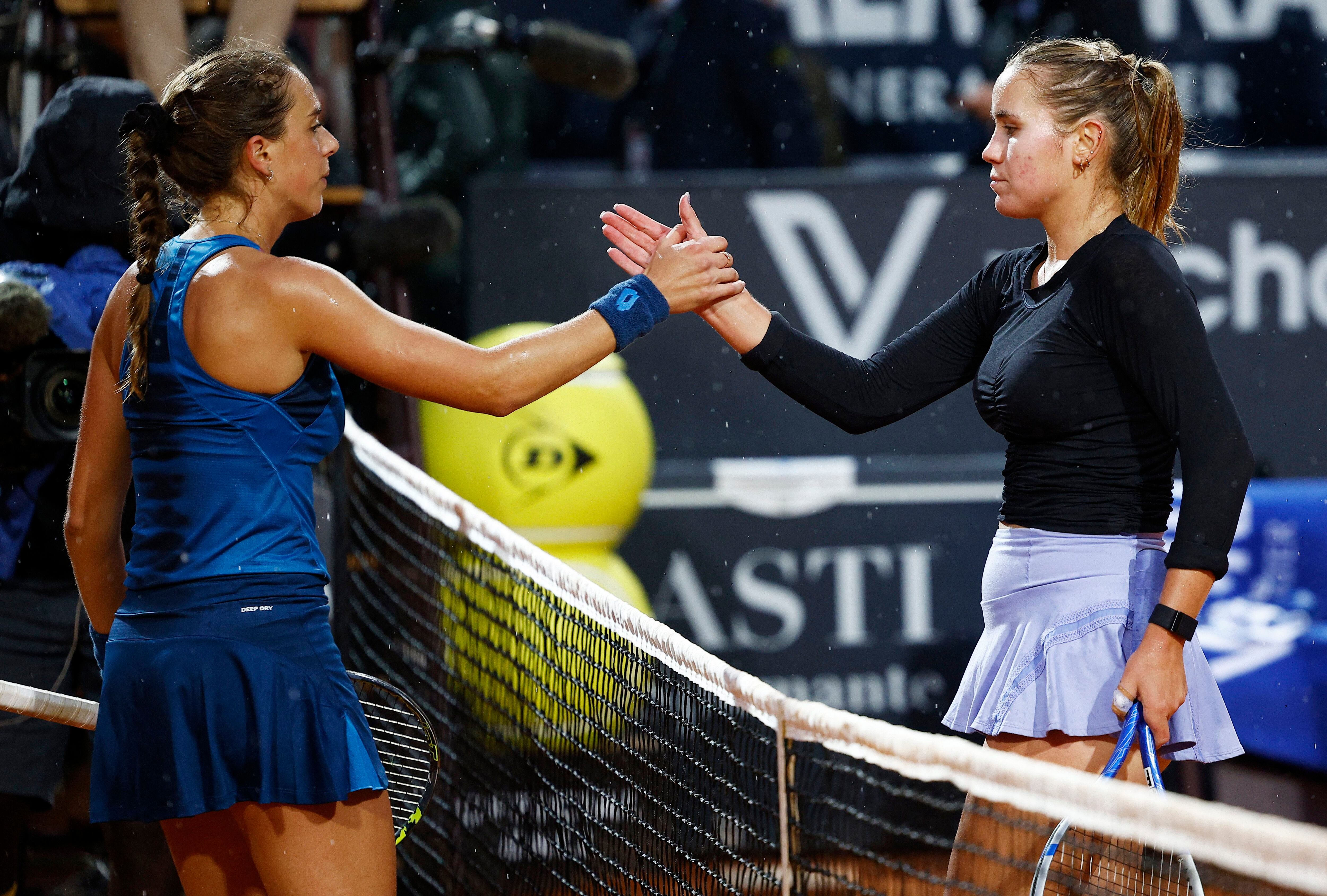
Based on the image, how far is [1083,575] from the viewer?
2260 mm

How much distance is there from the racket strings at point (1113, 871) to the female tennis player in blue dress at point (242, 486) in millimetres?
1014

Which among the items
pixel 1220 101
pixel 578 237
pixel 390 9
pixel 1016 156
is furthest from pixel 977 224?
pixel 1016 156

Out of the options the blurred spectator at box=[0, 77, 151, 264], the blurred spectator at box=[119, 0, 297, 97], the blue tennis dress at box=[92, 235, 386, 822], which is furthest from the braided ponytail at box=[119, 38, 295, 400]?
the blurred spectator at box=[119, 0, 297, 97]

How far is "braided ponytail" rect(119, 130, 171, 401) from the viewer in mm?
2070

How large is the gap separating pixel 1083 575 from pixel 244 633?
1279 mm

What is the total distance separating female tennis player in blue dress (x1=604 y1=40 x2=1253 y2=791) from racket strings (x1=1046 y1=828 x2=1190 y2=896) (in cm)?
12

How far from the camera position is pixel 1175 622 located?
210cm

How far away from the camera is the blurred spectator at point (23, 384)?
121 inches

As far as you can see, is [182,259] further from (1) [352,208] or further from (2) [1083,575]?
(1) [352,208]

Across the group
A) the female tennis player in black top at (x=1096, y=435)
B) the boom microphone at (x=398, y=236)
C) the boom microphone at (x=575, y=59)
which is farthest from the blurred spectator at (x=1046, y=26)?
the female tennis player in black top at (x=1096, y=435)

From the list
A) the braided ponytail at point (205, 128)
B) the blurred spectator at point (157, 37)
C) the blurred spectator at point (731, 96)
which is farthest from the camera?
the blurred spectator at point (731, 96)

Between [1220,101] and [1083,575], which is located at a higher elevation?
[1220,101]

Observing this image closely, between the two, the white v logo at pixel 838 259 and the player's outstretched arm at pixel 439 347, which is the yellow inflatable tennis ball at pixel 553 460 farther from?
the player's outstretched arm at pixel 439 347

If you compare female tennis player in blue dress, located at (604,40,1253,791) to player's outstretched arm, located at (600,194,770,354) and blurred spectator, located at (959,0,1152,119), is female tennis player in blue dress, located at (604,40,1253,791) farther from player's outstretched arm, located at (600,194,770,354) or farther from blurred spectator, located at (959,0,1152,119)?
blurred spectator, located at (959,0,1152,119)
